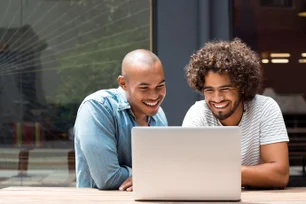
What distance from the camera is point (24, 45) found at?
5.11 meters

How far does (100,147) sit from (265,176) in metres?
0.75

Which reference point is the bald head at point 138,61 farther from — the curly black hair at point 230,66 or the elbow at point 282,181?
the elbow at point 282,181

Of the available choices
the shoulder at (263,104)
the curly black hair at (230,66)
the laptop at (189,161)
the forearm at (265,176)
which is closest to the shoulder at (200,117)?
the curly black hair at (230,66)

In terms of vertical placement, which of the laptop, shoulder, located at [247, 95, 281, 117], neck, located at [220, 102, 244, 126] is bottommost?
the laptop

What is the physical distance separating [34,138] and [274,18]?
7.87ft

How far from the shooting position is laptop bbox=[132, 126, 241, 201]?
2.08 m

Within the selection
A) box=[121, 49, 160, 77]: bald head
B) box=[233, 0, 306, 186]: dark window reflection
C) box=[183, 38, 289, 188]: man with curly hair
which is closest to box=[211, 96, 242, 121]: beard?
box=[183, 38, 289, 188]: man with curly hair

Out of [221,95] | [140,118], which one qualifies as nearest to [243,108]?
[221,95]

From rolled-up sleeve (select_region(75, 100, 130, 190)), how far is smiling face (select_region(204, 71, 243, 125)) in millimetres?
511

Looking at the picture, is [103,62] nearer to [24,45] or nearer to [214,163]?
[24,45]

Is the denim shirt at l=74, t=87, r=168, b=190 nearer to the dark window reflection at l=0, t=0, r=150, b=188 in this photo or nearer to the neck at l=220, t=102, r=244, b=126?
the neck at l=220, t=102, r=244, b=126

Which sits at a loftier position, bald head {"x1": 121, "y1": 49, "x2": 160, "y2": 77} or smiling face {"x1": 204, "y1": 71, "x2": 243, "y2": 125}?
bald head {"x1": 121, "y1": 49, "x2": 160, "y2": 77}

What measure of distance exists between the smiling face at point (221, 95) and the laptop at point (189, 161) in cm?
63

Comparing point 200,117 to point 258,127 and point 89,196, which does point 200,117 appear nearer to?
point 258,127
